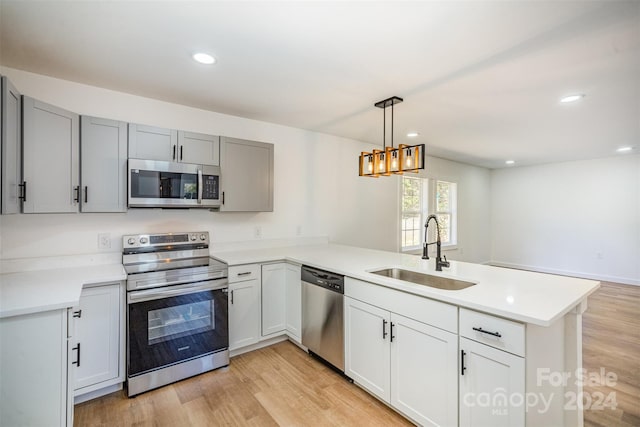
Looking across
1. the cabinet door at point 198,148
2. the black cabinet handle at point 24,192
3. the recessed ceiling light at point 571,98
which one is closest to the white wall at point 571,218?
the recessed ceiling light at point 571,98

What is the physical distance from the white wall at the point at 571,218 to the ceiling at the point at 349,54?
10.2 ft

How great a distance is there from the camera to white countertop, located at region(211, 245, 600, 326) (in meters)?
1.41

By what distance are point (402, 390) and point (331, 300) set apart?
0.82 metres

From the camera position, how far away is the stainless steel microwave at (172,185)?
2402 millimetres

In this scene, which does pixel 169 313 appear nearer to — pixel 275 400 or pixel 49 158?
pixel 275 400

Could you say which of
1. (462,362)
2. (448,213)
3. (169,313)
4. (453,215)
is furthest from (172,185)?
(453,215)

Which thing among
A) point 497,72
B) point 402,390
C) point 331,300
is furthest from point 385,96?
point 402,390

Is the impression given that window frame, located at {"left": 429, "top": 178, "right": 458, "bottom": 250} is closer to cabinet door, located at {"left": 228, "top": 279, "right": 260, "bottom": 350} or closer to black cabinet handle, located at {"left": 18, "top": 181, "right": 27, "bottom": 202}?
cabinet door, located at {"left": 228, "top": 279, "right": 260, "bottom": 350}

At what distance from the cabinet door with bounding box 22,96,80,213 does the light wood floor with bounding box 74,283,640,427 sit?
1.46 metres

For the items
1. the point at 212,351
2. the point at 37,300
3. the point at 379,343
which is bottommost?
the point at 212,351

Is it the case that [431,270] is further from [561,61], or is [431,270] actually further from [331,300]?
[561,61]

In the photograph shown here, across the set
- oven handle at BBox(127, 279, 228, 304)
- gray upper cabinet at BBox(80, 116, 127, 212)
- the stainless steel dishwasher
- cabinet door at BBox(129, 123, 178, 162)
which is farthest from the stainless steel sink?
gray upper cabinet at BBox(80, 116, 127, 212)

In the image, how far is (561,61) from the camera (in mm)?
2057

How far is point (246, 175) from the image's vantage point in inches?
120
